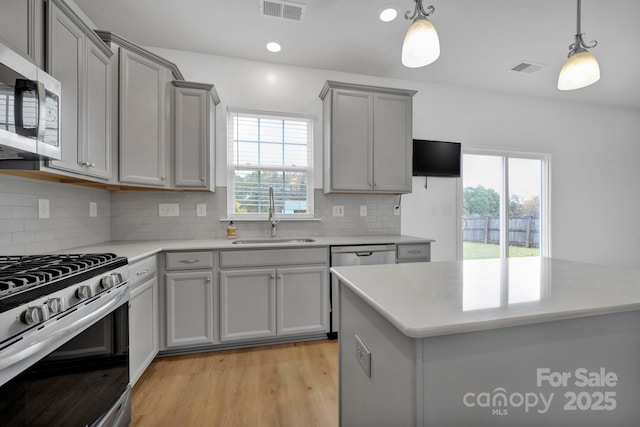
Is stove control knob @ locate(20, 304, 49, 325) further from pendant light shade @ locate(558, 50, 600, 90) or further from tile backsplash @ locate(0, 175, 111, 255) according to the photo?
pendant light shade @ locate(558, 50, 600, 90)

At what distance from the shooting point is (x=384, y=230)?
336 cm

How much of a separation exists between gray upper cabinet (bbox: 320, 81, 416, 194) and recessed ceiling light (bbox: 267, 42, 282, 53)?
59 centimetres

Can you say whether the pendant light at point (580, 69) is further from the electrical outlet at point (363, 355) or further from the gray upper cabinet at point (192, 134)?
the gray upper cabinet at point (192, 134)

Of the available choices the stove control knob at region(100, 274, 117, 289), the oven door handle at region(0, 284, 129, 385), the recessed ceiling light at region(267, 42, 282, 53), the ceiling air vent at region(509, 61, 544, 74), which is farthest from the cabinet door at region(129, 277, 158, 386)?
the ceiling air vent at region(509, 61, 544, 74)

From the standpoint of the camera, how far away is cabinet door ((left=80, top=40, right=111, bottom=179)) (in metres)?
1.81

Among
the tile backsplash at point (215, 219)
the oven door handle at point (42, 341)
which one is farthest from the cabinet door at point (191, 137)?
the oven door handle at point (42, 341)

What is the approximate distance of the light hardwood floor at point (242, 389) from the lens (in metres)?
1.63

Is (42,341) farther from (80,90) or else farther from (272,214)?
(272,214)

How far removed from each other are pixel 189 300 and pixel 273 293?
2.22 feet

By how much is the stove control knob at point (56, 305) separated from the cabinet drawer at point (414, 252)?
7.96 feet

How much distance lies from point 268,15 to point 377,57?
48.6 inches

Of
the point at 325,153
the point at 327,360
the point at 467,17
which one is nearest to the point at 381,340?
the point at 327,360

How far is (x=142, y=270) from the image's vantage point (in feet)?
6.33

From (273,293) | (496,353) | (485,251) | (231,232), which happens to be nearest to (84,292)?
(273,293)
